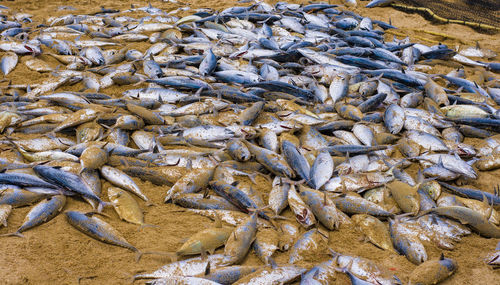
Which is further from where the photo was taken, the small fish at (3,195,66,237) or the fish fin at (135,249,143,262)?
the small fish at (3,195,66,237)

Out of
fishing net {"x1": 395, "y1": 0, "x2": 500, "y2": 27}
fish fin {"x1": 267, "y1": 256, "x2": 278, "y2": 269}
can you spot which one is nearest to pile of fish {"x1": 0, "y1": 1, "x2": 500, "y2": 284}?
fish fin {"x1": 267, "y1": 256, "x2": 278, "y2": 269}

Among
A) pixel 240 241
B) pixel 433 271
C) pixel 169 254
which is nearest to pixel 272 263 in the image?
pixel 240 241

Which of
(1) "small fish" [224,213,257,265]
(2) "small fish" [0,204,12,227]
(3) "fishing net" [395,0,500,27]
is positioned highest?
(3) "fishing net" [395,0,500,27]

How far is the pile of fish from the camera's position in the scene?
9.37 ft

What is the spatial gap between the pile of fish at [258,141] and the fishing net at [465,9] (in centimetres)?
250

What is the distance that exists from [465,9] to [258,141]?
7.47m

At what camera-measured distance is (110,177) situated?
334 cm

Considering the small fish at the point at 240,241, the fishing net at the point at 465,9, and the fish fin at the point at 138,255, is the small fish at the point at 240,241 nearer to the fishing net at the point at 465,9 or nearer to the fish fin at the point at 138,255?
the fish fin at the point at 138,255

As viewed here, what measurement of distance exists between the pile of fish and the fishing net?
2.50 metres

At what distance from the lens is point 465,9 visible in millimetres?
8906

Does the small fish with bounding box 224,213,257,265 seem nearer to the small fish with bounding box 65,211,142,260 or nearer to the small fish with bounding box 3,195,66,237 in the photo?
the small fish with bounding box 65,211,142,260

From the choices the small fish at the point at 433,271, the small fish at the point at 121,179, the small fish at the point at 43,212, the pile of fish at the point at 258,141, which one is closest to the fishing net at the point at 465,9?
the pile of fish at the point at 258,141

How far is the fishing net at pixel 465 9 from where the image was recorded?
27.4 ft

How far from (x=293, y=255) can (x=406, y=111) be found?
8.84 ft
